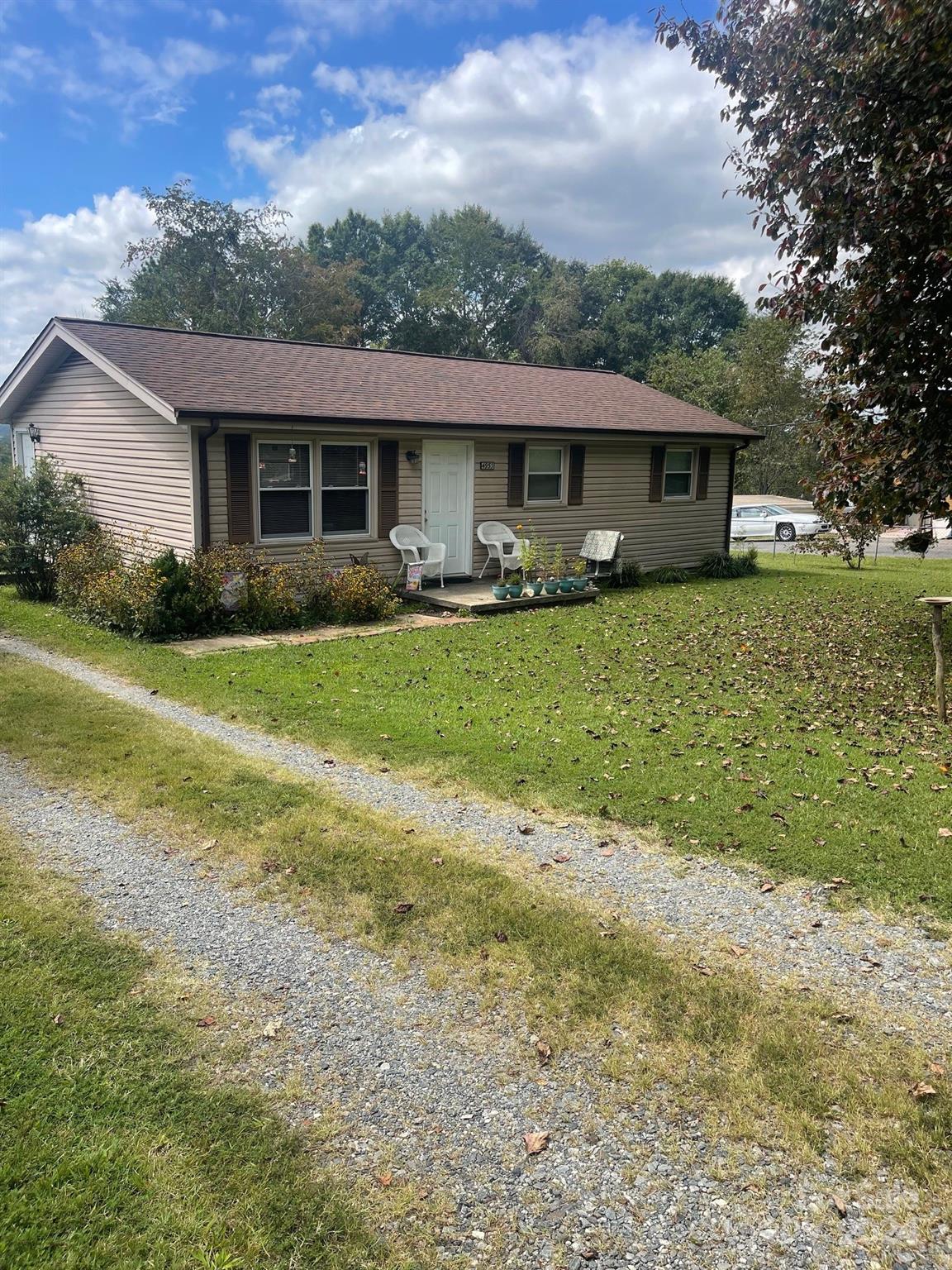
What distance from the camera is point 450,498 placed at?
14.3m

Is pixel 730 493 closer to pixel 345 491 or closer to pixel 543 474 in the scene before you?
pixel 543 474

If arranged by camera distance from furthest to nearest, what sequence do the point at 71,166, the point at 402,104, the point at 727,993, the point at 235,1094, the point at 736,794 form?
the point at 402,104 → the point at 71,166 → the point at 736,794 → the point at 727,993 → the point at 235,1094

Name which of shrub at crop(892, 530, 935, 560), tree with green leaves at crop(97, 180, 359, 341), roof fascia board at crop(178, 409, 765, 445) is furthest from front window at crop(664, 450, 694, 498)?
tree with green leaves at crop(97, 180, 359, 341)

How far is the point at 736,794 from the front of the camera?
5.89 m

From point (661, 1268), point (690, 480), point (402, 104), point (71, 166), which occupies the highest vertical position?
point (402, 104)

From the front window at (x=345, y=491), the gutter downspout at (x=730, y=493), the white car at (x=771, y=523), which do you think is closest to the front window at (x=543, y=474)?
the front window at (x=345, y=491)

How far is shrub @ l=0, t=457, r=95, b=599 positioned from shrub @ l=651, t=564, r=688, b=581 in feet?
33.4

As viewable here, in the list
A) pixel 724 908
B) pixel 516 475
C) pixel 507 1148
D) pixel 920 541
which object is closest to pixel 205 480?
pixel 516 475

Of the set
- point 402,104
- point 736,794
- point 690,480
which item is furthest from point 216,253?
point 736,794

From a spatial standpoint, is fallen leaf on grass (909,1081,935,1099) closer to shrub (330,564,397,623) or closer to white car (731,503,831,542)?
shrub (330,564,397,623)

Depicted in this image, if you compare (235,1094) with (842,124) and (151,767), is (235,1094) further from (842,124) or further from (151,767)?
(842,124)

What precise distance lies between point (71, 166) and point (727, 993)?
19.8m

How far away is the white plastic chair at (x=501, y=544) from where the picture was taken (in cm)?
1463

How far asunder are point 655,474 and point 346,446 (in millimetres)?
7122
